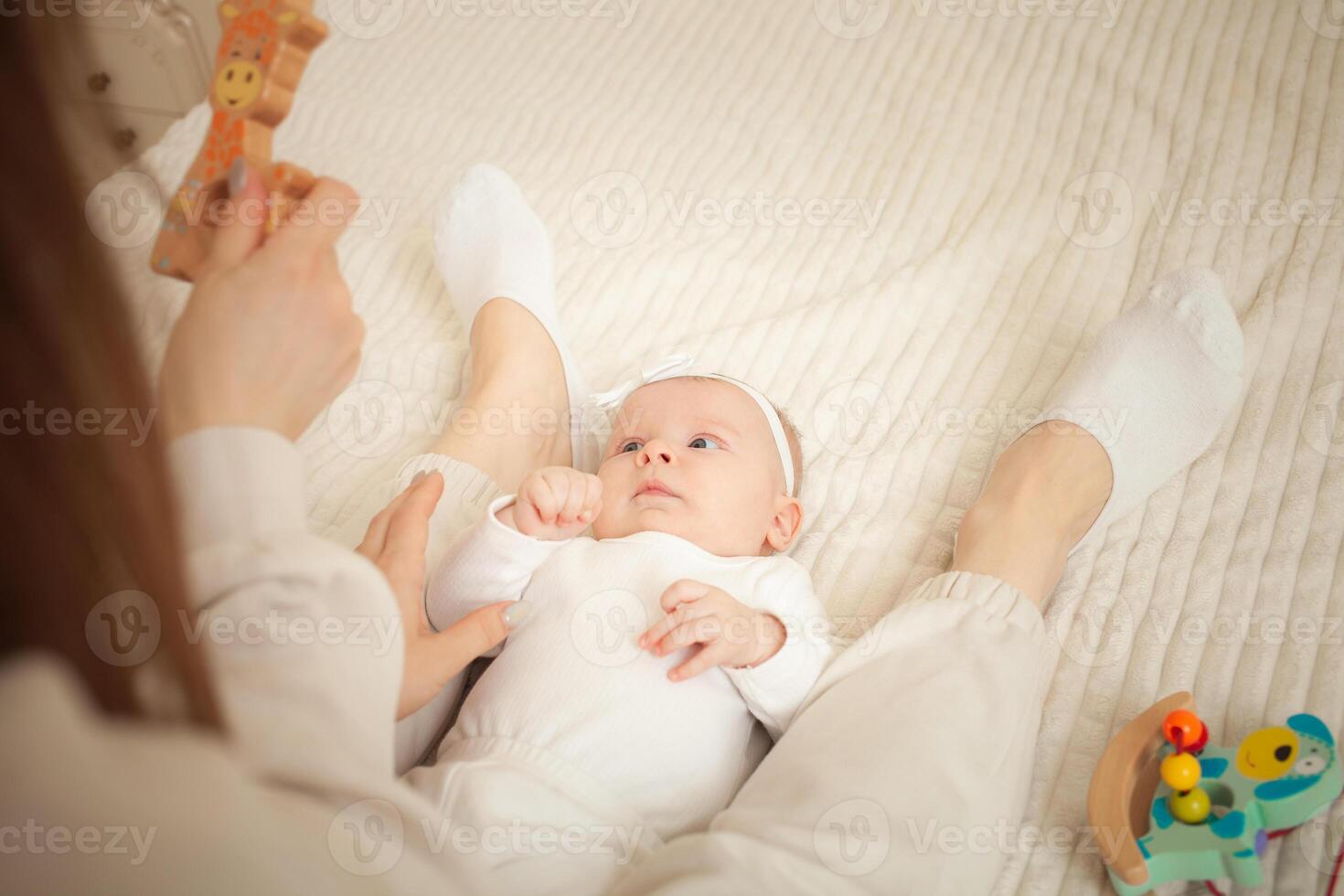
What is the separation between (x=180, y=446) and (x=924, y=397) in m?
0.91

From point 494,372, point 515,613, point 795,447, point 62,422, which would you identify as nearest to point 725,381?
point 795,447

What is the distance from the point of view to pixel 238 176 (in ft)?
2.10

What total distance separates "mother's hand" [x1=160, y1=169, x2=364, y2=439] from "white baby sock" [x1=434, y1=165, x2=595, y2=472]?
1.86 ft

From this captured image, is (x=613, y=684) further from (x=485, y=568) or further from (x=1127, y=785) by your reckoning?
(x=1127, y=785)

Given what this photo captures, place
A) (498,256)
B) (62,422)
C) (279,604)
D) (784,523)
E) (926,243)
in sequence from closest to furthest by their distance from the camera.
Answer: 1. (62,422)
2. (279,604)
3. (784,523)
4. (498,256)
5. (926,243)

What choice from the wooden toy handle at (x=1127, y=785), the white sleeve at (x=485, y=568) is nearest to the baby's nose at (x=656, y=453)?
the white sleeve at (x=485, y=568)

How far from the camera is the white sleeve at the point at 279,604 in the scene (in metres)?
0.54

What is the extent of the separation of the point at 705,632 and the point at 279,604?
0.38 metres

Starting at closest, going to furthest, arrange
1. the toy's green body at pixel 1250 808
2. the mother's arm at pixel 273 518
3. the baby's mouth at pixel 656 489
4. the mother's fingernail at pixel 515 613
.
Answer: the mother's arm at pixel 273 518, the toy's green body at pixel 1250 808, the mother's fingernail at pixel 515 613, the baby's mouth at pixel 656 489

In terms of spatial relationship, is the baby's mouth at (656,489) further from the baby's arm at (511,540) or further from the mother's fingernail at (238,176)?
the mother's fingernail at (238,176)

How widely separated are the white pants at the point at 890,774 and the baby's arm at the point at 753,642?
0.03 metres

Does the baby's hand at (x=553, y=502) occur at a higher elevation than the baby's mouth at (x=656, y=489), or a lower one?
lower

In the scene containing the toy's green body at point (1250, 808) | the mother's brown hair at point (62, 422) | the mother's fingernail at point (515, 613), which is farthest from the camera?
the mother's fingernail at point (515, 613)

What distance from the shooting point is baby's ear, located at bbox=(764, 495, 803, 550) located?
41.1 inches
